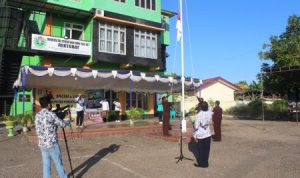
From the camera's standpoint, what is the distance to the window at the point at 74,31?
2525cm

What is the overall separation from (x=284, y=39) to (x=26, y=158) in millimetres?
21321

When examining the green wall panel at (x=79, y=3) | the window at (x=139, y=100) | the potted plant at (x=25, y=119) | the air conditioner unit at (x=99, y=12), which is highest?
the green wall panel at (x=79, y=3)

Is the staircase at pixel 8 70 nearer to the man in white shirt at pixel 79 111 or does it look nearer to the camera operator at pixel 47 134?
the man in white shirt at pixel 79 111

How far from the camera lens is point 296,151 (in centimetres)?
1173

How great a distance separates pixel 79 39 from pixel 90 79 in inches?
176

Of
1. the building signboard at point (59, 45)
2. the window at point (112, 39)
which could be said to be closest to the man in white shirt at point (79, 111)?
the building signboard at point (59, 45)

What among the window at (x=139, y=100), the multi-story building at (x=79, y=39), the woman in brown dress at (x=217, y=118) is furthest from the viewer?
the window at (x=139, y=100)

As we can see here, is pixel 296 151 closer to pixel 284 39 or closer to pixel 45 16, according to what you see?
pixel 284 39

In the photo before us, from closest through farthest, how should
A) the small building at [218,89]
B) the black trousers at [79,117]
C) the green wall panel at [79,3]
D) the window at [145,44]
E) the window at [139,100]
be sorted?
the black trousers at [79,117] < the green wall panel at [79,3] < the window at [145,44] < the window at [139,100] < the small building at [218,89]

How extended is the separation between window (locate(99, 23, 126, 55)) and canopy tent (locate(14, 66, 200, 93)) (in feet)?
9.65

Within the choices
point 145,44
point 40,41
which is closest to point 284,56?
point 145,44

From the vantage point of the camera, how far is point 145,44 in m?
28.1

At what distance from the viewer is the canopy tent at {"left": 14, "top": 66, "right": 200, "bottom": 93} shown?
17953 millimetres

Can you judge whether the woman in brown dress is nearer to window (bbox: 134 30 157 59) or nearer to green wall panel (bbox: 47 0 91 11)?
window (bbox: 134 30 157 59)
